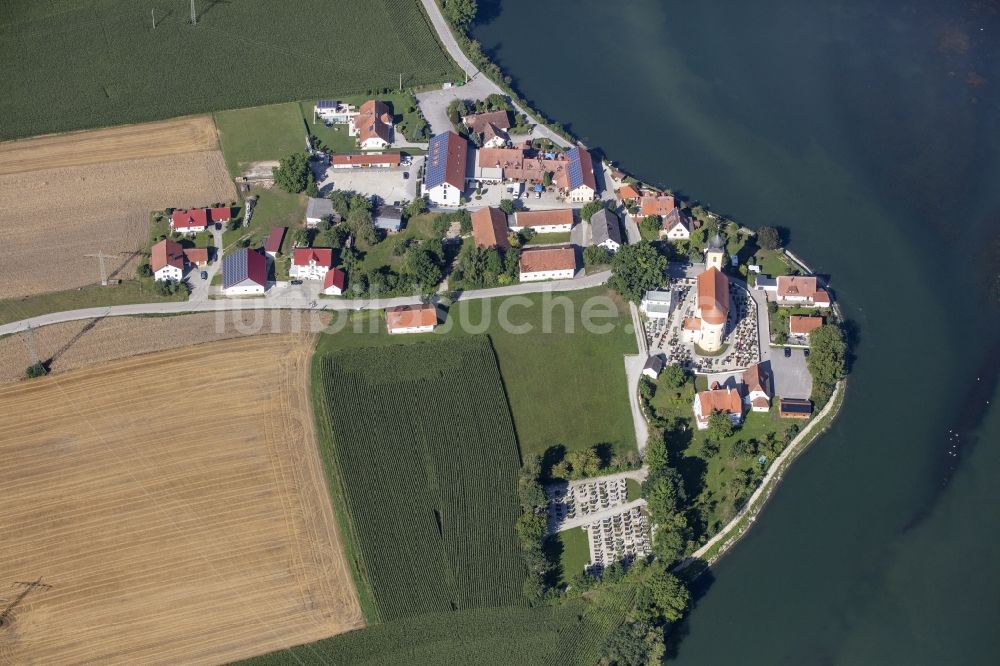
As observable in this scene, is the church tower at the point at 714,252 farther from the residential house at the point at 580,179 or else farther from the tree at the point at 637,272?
the residential house at the point at 580,179

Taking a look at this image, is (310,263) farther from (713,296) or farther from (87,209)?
(713,296)

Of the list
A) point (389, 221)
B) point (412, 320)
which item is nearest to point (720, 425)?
point (412, 320)

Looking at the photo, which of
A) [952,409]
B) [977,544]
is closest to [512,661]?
[977,544]

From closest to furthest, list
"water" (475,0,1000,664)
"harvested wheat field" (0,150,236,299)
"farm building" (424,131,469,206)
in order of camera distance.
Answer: "water" (475,0,1000,664) → "harvested wheat field" (0,150,236,299) → "farm building" (424,131,469,206)

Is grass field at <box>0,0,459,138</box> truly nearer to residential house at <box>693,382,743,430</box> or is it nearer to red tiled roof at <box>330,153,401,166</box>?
red tiled roof at <box>330,153,401,166</box>

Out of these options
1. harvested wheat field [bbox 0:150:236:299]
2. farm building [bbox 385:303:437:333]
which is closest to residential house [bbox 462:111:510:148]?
farm building [bbox 385:303:437:333]
